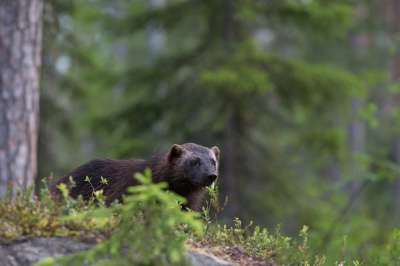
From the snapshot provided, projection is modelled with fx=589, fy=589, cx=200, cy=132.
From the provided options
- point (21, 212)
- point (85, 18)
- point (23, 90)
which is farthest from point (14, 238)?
point (85, 18)

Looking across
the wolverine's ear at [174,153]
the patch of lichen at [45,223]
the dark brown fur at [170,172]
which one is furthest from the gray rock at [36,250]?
Answer: the wolverine's ear at [174,153]

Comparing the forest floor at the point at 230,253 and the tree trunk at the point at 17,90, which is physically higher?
the tree trunk at the point at 17,90

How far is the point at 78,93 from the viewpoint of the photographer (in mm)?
13469

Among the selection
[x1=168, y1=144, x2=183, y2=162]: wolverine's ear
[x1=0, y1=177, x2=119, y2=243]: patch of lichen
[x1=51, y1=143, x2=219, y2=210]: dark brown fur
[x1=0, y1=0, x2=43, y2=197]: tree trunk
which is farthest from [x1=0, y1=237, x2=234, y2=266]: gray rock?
[x1=0, y1=0, x2=43, y2=197]: tree trunk

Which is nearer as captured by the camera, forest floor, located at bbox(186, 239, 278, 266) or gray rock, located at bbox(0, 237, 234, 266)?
gray rock, located at bbox(0, 237, 234, 266)

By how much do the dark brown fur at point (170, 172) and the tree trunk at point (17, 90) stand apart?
1308mm

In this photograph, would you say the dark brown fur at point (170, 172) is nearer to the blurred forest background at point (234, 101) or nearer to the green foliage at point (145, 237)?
the green foliage at point (145, 237)

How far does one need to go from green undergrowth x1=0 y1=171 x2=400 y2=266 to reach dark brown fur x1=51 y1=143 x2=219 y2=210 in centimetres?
169

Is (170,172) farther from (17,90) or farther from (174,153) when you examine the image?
(17,90)

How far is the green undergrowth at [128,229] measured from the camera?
3.16m

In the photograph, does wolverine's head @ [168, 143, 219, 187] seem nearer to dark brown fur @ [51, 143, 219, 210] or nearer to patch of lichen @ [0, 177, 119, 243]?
dark brown fur @ [51, 143, 219, 210]

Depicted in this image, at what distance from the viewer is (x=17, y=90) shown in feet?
25.2

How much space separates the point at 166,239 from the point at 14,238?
1026 millimetres

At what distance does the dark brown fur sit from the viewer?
636cm
